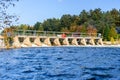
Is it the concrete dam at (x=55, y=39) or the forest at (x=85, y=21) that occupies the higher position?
the forest at (x=85, y=21)

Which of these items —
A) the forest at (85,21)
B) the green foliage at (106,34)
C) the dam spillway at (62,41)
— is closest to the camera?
the dam spillway at (62,41)

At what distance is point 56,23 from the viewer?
19312 centimetres

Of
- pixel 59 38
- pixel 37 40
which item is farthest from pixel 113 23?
pixel 37 40

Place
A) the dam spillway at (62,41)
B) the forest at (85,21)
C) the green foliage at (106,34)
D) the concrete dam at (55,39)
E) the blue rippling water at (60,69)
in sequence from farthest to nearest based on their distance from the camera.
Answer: the forest at (85,21) → the green foliage at (106,34) → the dam spillway at (62,41) → the concrete dam at (55,39) → the blue rippling water at (60,69)

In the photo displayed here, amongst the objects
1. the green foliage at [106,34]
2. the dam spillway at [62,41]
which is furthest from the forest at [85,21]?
the dam spillway at [62,41]

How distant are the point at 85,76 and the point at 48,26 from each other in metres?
172

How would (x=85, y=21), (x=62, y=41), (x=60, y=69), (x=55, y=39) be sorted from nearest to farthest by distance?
(x=60, y=69) → (x=55, y=39) → (x=62, y=41) → (x=85, y=21)

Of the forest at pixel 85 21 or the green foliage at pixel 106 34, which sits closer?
the green foliage at pixel 106 34

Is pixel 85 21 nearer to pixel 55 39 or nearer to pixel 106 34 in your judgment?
pixel 106 34

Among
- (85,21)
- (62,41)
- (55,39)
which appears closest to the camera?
(55,39)

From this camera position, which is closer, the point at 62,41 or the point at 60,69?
the point at 60,69

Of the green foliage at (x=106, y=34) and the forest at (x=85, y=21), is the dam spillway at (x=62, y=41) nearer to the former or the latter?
the green foliage at (x=106, y=34)

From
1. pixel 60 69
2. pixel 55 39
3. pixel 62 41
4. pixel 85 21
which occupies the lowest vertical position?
pixel 62 41

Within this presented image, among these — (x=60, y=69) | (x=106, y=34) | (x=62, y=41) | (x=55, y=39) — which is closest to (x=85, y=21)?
(x=106, y=34)
